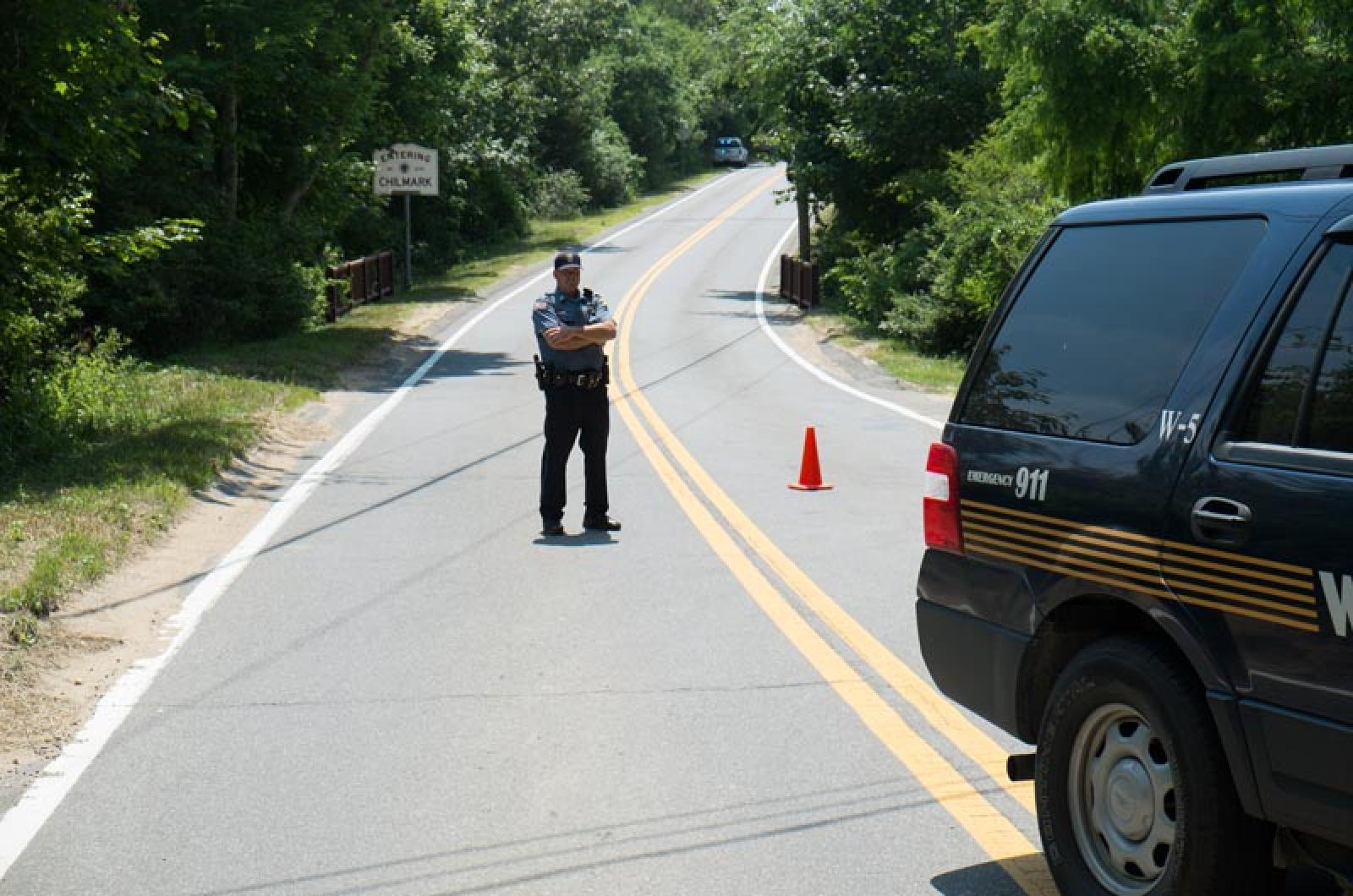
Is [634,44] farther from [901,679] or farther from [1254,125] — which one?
[901,679]

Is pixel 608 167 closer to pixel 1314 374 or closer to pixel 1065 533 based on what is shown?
pixel 1065 533

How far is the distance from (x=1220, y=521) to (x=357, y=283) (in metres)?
33.0

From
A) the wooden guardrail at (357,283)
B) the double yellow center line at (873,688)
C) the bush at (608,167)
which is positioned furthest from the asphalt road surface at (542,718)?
the bush at (608,167)

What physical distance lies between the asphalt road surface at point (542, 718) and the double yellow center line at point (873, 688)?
20mm

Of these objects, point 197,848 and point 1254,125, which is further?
point 1254,125

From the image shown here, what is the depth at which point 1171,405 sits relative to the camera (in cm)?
432

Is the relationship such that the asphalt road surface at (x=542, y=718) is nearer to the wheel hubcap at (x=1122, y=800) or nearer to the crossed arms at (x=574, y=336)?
the wheel hubcap at (x=1122, y=800)

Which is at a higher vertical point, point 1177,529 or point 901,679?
point 1177,529

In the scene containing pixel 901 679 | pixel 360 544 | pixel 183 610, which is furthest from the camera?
pixel 360 544

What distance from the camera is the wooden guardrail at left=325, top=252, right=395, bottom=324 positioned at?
3192 cm

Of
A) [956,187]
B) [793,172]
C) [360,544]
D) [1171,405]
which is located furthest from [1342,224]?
[793,172]

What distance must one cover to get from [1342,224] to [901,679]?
153 inches

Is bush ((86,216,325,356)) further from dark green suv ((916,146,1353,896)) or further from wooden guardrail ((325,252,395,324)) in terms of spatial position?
dark green suv ((916,146,1353,896))

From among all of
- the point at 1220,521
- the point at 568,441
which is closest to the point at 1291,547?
the point at 1220,521
